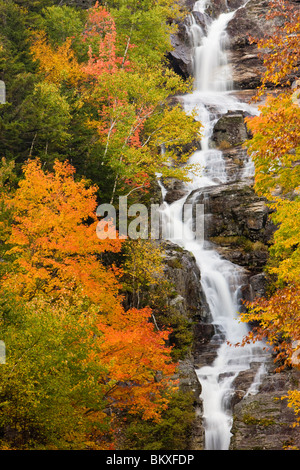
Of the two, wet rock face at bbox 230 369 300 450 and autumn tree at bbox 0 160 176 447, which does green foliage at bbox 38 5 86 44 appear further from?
wet rock face at bbox 230 369 300 450

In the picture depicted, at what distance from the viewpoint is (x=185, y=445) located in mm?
16578

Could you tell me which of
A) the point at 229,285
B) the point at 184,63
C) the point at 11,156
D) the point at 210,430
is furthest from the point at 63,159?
the point at 184,63

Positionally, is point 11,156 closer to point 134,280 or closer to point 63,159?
point 63,159

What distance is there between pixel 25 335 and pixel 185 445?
8.60 meters

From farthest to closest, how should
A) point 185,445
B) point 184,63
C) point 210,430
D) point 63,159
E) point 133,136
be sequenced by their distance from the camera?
point 184,63 → point 133,136 → point 63,159 → point 210,430 → point 185,445

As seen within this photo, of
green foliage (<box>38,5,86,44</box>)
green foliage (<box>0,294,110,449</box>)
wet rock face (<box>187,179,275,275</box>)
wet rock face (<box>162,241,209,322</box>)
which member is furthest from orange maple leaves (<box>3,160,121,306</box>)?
green foliage (<box>38,5,86,44</box>)

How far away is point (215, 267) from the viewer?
31.0 metres

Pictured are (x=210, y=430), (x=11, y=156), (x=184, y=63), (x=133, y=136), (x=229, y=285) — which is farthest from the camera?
(x=184, y=63)

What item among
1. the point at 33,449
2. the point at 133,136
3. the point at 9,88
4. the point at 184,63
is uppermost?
the point at 184,63

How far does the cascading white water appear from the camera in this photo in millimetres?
20953

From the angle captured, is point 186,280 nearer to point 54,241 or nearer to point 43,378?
point 54,241

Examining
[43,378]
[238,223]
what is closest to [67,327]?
[43,378]

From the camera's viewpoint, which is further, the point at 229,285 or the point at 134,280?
the point at 229,285

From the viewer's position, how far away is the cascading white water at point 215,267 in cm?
2095
